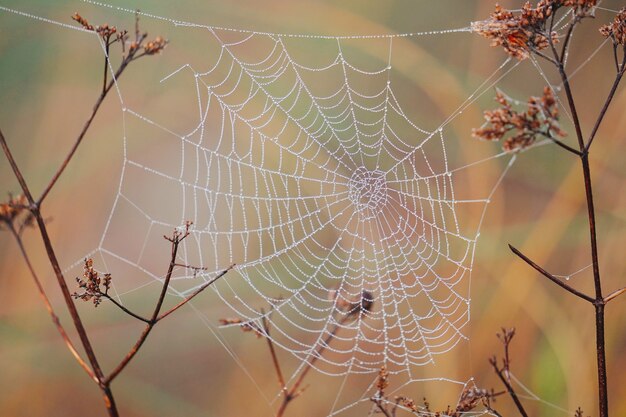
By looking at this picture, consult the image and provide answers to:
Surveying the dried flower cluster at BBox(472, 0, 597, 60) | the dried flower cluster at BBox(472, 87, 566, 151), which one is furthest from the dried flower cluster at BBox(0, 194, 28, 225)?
the dried flower cluster at BBox(472, 0, 597, 60)

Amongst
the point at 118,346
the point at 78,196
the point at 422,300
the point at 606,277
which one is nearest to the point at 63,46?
the point at 78,196

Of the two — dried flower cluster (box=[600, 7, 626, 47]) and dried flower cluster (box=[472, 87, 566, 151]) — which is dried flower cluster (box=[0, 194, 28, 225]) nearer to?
dried flower cluster (box=[472, 87, 566, 151])

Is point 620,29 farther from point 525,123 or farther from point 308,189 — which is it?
point 308,189

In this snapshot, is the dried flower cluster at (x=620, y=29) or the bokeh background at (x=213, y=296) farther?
the bokeh background at (x=213, y=296)

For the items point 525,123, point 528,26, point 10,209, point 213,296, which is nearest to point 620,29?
point 528,26

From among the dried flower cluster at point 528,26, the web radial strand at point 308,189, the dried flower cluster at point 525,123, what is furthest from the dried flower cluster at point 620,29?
the web radial strand at point 308,189

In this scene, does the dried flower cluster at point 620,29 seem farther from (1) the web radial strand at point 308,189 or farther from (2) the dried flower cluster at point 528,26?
(1) the web radial strand at point 308,189

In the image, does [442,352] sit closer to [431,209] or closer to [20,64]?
[431,209]
